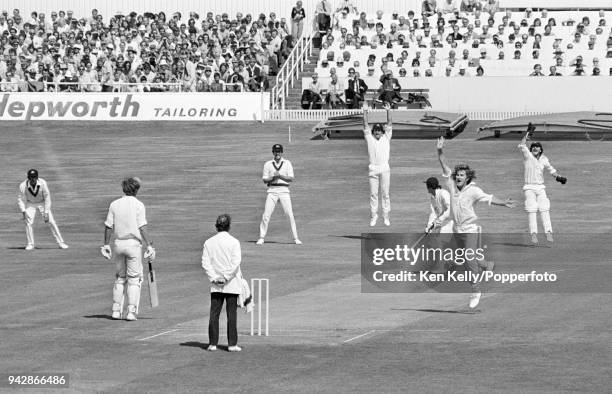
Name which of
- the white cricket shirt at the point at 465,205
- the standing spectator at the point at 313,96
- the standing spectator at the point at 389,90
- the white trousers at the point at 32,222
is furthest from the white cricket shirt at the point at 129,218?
the standing spectator at the point at 313,96

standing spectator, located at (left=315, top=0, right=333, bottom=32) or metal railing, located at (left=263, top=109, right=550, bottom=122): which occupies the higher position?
standing spectator, located at (left=315, top=0, right=333, bottom=32)

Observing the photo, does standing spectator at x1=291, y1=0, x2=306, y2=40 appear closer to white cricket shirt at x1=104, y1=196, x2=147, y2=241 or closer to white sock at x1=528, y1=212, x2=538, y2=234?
white sock at x1=528, y1=212, x2=538, y2=234

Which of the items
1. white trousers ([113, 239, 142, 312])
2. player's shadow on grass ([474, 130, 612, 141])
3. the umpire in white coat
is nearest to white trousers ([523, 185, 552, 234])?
white trousers ([113, 239, 142, 312])

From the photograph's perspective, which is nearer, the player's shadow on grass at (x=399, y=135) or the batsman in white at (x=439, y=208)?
the batsman in white at (x=439, y=208)

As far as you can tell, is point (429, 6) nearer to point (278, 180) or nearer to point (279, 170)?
point (278, 180)

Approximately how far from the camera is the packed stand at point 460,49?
51469 mm

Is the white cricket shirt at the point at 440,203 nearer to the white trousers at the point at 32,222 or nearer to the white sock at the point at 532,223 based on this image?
the white sock at the point at 532,223

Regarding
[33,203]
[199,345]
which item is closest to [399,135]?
[33,203]

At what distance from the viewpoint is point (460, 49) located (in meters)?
53.0

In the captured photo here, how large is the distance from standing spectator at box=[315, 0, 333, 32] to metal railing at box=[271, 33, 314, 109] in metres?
0.64

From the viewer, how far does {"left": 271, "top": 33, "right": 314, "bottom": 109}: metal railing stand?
5275cm

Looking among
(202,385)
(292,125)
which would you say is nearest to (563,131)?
(292,125)

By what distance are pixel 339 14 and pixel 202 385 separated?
43.1 m

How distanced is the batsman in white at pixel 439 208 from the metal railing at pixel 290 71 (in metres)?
28.9
